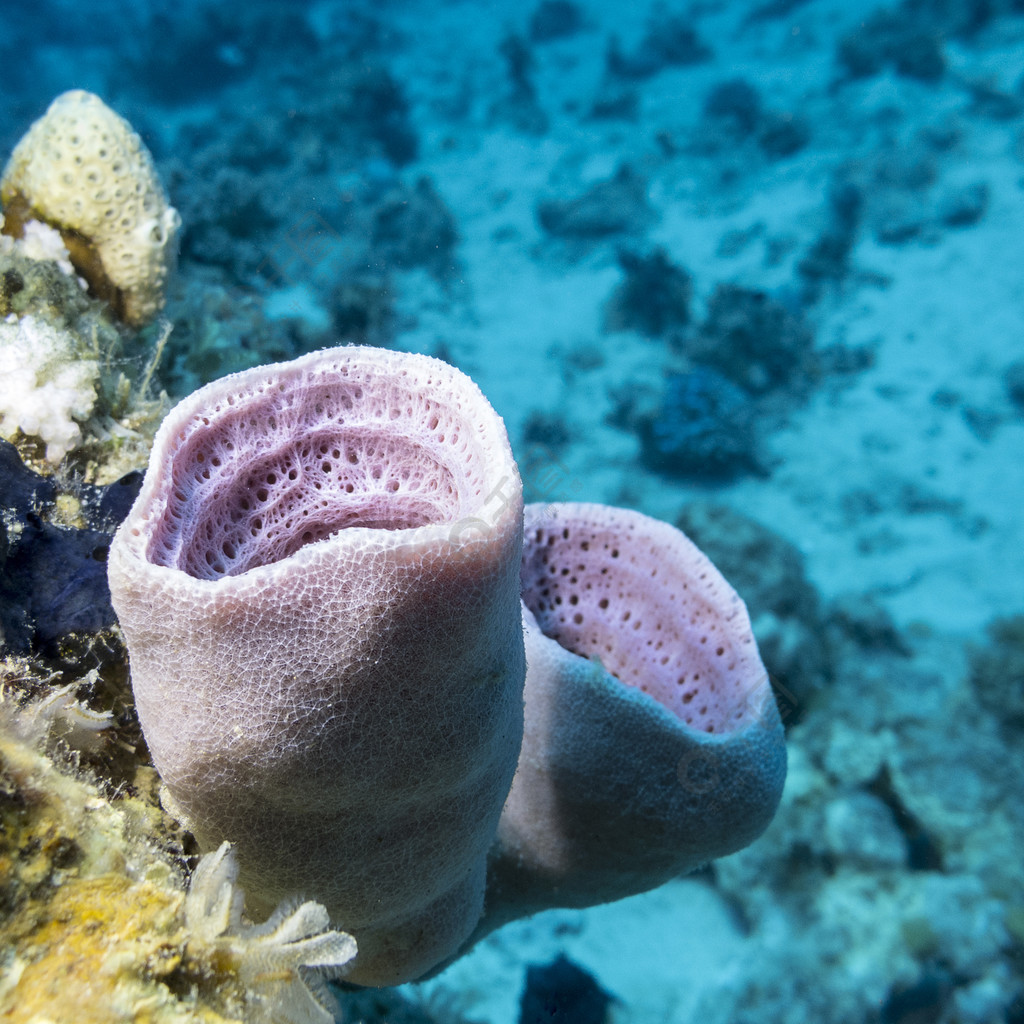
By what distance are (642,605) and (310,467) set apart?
1467 millimetres

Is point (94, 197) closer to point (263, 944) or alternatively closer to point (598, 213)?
point (263, 944)

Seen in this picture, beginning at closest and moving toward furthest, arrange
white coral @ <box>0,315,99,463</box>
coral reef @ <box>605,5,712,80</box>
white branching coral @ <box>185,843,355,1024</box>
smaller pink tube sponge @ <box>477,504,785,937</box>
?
1. white branching coral @ <box>185,843,355,1024</box>
2. white coral @ <box>0,315,99,463</box>
3. smaller pink tube sponge @ <box>477,504,785,937</box>
4. coral reef @ <box>605,5,712,80</box>

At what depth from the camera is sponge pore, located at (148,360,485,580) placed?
121cm

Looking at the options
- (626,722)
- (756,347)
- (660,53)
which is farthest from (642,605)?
(660,53)

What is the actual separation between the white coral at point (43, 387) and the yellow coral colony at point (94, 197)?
879mm

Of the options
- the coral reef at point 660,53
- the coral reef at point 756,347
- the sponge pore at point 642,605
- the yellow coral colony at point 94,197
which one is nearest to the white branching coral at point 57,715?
the sponge pore at point 642,605

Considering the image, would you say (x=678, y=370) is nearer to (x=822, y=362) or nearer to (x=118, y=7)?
(x=822, y=362)

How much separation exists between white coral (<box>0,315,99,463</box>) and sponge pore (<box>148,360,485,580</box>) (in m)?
0.77

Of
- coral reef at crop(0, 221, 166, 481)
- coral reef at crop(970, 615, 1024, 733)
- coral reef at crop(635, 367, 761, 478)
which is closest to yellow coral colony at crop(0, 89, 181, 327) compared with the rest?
coral reef at crop(0, 221, 166, 481)

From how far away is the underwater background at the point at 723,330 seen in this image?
4.69 metres

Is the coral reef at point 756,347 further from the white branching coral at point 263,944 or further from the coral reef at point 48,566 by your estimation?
the white branching coral at point 263,944

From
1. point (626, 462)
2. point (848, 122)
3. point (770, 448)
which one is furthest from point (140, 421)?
point (848, 122)

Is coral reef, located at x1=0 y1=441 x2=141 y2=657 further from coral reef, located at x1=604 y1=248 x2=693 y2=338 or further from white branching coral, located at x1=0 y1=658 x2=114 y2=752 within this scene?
coral reef, located at x1=604 y1=248 x2=693 y2=338

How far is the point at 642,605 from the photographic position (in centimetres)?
246
